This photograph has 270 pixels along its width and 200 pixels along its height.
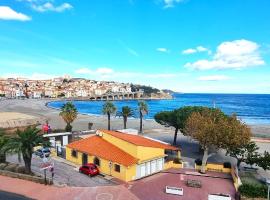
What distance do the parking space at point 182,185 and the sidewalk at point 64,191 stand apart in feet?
4.94

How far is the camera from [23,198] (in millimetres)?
26438

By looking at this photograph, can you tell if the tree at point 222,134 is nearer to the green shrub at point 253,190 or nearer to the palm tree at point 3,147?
the green shrub at point 253,190

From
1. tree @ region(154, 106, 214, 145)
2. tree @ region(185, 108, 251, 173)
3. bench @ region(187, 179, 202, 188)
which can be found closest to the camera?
bench @ region(187, 179, 202, 188)

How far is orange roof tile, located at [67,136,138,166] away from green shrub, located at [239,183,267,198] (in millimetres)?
11318

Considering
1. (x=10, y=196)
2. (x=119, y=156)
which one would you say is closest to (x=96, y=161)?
(x=119, y=156)

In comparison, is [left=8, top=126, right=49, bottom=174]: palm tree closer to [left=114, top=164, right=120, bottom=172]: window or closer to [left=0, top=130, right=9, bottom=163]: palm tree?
[left=0, top=130, right=9, bottom=163]: palm tree

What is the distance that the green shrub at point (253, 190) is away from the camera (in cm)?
2783

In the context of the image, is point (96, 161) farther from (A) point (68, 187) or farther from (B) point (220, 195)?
(B) point (220, 195)

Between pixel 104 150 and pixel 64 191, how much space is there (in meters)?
9.06

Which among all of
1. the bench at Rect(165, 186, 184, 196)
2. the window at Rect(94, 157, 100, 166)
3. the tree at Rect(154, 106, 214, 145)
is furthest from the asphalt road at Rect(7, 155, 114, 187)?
the tree at Rect(154, 106, 214, 145)

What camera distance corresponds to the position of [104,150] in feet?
121

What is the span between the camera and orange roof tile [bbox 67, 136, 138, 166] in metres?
33.8

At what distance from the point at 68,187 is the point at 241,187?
16.6 m

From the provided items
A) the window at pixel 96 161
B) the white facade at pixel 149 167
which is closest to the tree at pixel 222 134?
the white facade at pixel 149 167
